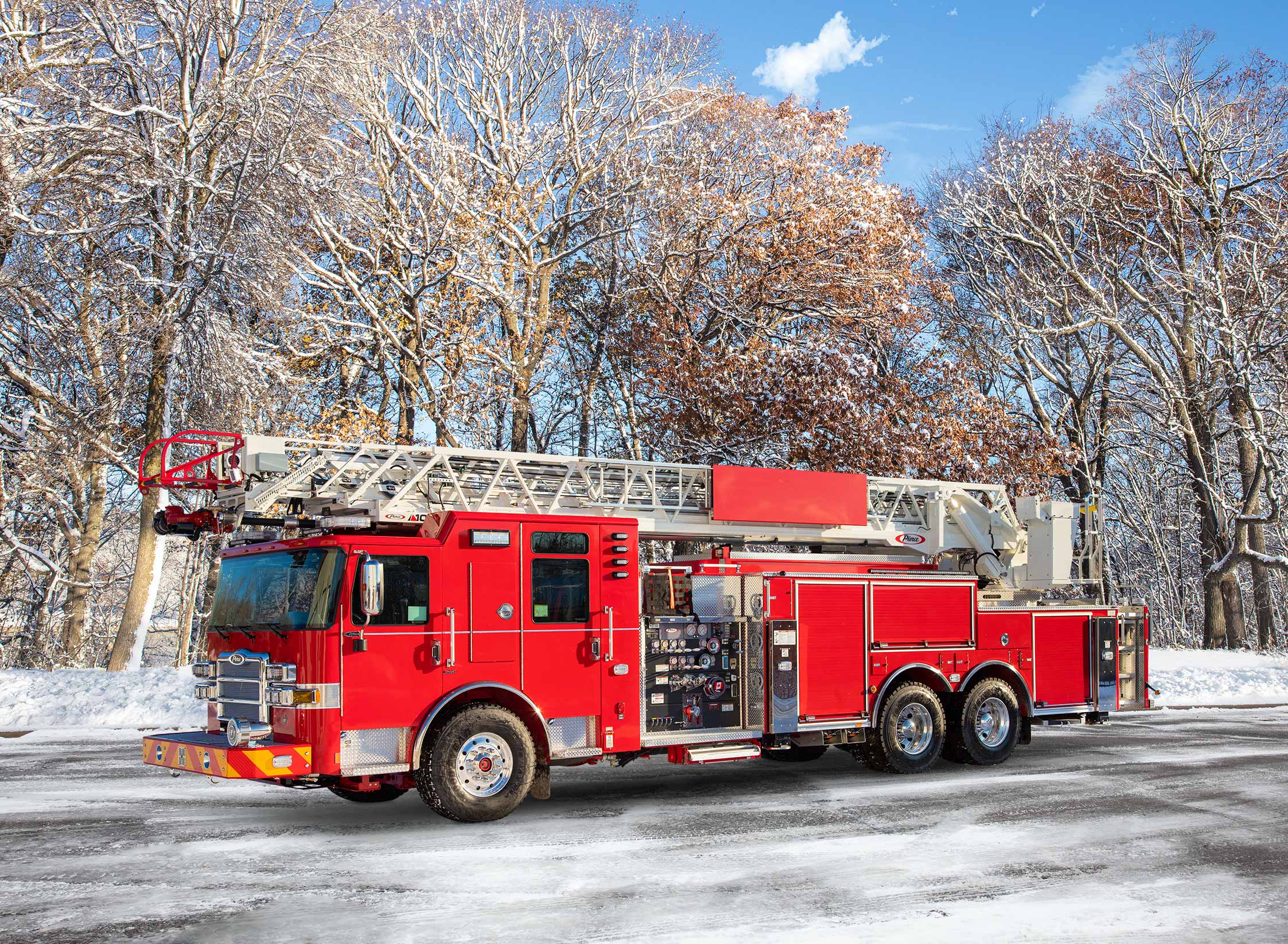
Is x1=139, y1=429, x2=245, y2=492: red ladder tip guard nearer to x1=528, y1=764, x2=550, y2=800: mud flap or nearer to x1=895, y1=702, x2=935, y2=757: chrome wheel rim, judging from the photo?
x1=528, y1=764, x2=550, y2=800: mud flap

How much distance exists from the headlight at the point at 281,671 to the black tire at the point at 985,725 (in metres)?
7.44

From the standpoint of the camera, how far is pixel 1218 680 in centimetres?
Result: 2222

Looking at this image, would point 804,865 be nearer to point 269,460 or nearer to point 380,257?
point 269,460

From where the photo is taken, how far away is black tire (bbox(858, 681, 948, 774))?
12109 mm

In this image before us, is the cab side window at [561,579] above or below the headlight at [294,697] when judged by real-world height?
above

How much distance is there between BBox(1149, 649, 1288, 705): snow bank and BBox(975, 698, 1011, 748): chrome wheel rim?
27.5ft

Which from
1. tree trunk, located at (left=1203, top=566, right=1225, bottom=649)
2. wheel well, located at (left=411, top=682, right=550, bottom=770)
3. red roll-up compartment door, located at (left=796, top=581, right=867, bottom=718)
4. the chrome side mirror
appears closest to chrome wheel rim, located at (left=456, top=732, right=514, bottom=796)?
wheel well, located at (left=411, top=682, right=550, bottom=770)

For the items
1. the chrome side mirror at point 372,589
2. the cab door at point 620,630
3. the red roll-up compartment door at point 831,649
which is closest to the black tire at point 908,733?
the red roll-up compartment door at point 831,649

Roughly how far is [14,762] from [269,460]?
589cm

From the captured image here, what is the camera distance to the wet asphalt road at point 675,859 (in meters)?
6.34

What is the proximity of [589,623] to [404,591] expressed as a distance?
1751 mm

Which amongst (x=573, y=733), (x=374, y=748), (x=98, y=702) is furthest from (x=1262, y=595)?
(x=374, y=748)

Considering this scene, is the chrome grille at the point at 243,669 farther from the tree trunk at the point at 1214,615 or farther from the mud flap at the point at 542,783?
the tree trunk at the point at 1214,615

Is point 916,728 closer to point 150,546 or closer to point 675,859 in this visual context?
point 675,859
